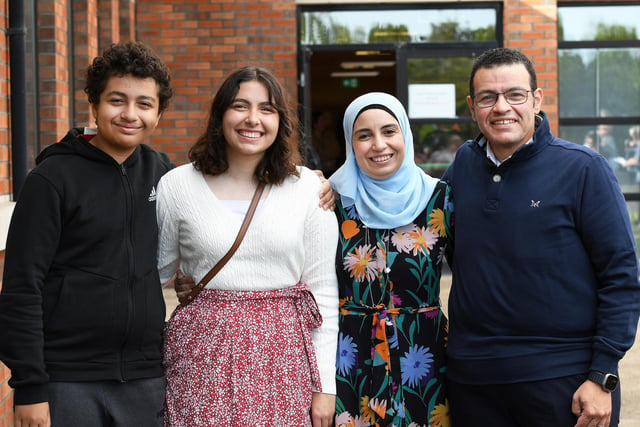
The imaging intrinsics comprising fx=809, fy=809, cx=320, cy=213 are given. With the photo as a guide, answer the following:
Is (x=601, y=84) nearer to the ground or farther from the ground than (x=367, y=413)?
farther from the ground

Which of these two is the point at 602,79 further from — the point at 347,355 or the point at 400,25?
the point at 347,355

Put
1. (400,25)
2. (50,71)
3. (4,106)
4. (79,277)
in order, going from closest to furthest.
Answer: (79,277)
(4,106)
(50,71)
(400,25)

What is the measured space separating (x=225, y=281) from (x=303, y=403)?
499mm

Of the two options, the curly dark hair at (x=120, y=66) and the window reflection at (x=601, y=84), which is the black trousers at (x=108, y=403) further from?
the window reflection at (x=601, y=84)

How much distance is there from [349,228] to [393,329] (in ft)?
1.36

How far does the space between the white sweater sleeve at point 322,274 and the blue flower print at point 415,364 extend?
0.93 feet

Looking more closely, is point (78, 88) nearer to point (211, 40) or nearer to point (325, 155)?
point (211, 40)

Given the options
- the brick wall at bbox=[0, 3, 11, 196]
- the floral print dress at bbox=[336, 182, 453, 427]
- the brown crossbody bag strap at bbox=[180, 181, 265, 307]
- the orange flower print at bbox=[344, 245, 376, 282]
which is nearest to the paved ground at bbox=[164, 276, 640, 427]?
the floral print dress at bbox=[336, 182, 453, 427]

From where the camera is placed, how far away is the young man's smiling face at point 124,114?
268 centimetres

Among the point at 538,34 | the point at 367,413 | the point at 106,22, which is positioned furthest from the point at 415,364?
the point at 538,34

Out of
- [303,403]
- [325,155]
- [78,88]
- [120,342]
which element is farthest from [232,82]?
[325,155]

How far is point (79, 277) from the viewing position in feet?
8.39

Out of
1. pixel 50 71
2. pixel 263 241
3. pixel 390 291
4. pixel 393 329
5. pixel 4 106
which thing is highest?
pixel 50 71

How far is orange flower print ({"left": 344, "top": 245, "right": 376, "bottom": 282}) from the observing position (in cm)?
300
